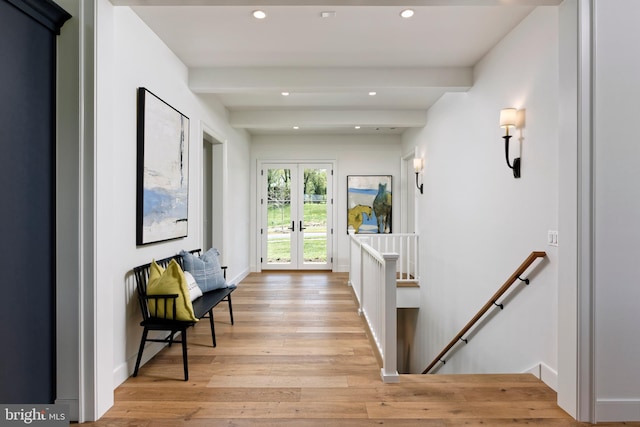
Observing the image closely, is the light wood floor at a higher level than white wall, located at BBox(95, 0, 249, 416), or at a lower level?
lower

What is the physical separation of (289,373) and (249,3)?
2.51 metres

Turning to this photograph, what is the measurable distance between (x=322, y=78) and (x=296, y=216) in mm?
3595

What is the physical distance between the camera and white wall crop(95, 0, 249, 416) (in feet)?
6.44

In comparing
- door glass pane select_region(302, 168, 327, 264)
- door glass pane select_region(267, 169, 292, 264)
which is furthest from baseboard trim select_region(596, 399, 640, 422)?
door glass pane select_region(267, 169, 292, 264)

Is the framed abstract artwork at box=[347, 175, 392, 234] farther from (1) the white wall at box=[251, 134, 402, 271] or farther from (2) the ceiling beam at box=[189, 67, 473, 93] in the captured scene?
(2) the ceiling beam at box=[189, 67, 473, 93]

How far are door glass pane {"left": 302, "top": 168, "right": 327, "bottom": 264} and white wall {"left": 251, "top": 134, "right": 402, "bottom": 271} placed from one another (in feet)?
0.80

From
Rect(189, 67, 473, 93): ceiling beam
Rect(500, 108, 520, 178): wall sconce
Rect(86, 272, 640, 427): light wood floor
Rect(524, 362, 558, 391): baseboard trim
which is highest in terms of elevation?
Rect(189, 67, 473, 93): ceiling beam

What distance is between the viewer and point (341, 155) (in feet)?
22.5

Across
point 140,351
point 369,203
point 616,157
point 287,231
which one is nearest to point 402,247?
point 369,203

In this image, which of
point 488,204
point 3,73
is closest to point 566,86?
point 488,204

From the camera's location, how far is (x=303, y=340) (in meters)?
3.18

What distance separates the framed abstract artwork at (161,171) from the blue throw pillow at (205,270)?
0.28 m

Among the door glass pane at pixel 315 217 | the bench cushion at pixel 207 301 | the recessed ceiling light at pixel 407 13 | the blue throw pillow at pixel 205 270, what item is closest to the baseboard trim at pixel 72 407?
the bench cushion at pixel 207 301

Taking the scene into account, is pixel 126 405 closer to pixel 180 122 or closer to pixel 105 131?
pixel 105 131
